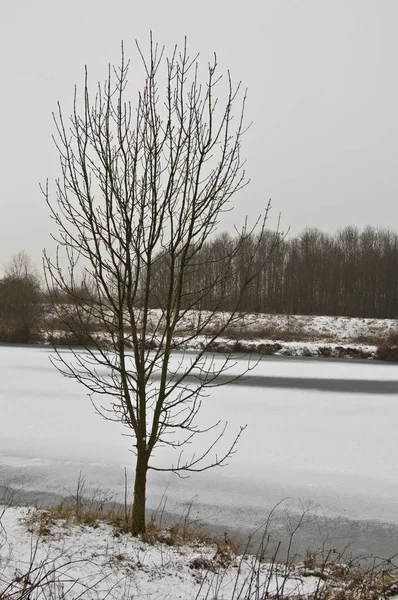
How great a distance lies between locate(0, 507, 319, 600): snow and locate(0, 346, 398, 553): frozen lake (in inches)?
71.1

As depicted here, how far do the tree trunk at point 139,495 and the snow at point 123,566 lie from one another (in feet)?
0.43

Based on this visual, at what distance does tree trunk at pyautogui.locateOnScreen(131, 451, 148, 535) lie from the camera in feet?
16.3

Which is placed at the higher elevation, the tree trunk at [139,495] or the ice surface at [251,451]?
the tree trunk at [139,495]

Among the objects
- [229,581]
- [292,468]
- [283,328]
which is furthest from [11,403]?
[283,328]

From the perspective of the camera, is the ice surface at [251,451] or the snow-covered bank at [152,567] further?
the ice surface at [251,451]

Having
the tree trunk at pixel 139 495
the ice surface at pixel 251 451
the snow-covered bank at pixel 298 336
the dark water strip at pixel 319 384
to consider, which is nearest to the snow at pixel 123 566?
the tree trunk at pixel 139 495

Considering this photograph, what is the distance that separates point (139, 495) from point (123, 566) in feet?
2.43

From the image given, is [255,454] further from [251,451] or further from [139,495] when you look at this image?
[139,495]

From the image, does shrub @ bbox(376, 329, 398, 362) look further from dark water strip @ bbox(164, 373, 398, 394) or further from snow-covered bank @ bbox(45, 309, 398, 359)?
dark water strip @ bbox(164, 373, 398, 394)

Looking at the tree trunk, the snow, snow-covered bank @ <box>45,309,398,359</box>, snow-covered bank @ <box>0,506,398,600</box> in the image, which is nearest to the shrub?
snow-covered bank @ <box>45,309,398,359</box>

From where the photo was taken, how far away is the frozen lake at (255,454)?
7.23 meters

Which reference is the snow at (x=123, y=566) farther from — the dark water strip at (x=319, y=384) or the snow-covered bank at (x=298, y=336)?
the snow-covered bank at (x=298, y=336)

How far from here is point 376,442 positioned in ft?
34.6

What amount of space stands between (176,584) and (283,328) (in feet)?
132
